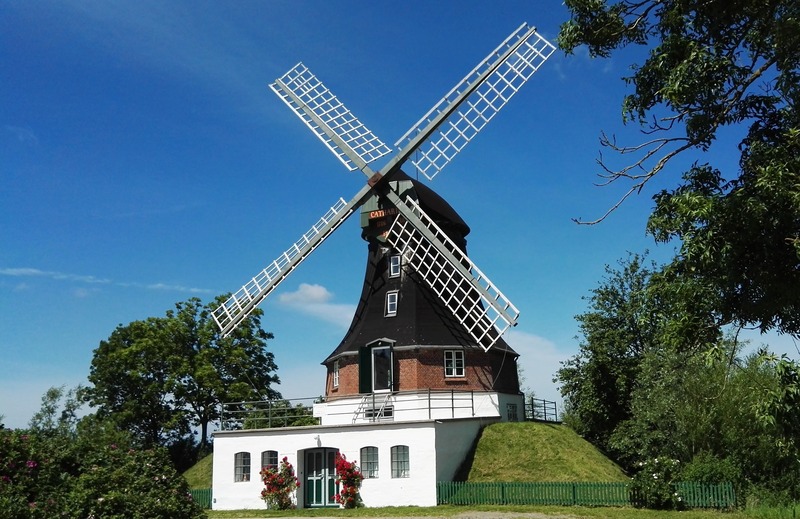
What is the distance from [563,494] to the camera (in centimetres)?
2278

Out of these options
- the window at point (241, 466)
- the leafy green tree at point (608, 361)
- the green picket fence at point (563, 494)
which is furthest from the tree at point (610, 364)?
the window at point (241, 466)

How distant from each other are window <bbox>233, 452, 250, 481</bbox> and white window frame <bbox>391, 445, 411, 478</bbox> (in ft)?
20.9

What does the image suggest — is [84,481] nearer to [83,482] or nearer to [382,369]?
[83,482]

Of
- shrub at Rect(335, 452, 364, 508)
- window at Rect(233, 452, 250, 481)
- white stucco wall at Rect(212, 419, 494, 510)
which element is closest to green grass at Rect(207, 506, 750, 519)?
shrub at Rect(335, 452, 364, 508)

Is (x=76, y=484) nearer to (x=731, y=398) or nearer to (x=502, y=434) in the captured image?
(x=502, y=434)

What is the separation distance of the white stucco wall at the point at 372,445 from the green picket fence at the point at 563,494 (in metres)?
0.93

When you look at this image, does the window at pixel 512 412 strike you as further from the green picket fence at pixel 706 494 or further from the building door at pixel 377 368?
the green picket fence at pixel 706 494

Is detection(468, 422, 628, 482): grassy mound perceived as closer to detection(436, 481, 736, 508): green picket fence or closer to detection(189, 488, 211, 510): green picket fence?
detection(436, 481, 736, 508): green picket fence

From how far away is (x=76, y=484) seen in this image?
13344 mm

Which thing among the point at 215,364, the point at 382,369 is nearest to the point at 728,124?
the point at 382,369

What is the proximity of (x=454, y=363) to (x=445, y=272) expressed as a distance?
413 centimetres

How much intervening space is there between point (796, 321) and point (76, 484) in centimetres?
1448

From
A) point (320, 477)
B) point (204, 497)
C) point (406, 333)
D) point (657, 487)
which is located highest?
point (406, 333)

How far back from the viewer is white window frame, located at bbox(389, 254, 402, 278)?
3150 cm
